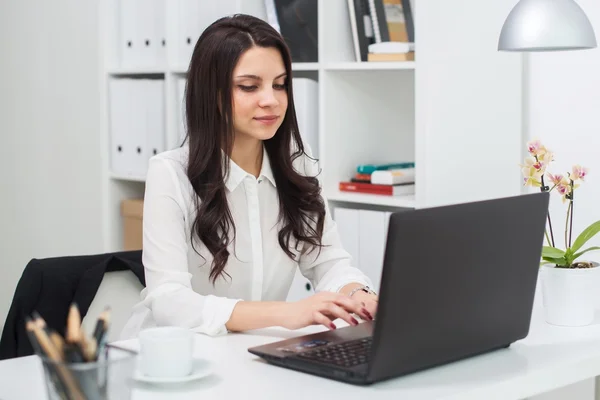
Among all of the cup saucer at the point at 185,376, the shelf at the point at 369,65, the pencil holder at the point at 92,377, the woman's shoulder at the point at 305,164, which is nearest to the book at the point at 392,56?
the shelf at the point at 369,65

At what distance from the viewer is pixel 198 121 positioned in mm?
2205

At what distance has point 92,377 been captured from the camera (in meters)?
Answer: 1.21

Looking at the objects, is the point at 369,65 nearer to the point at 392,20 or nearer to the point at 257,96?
the point at 392,20

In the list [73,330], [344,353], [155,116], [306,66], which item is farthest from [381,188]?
[73,330]

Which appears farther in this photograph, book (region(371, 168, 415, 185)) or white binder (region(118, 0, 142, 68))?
white binder (region(118, 0, 142, 68))

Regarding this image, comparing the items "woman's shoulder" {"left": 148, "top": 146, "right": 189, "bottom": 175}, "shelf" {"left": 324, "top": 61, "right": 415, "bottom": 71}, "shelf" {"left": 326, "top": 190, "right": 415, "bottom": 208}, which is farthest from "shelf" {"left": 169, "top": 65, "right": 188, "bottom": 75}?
"woman's shoulder" {"left": 148, "top": 146, "right": 189, "bottom": 175}

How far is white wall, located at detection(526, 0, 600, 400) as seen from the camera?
2715 millimetres

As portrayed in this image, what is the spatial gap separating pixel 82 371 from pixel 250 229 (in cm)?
106

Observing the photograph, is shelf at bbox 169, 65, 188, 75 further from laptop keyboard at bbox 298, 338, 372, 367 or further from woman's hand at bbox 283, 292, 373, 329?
laptop keyboard at bbox 298, 338, 372, 367

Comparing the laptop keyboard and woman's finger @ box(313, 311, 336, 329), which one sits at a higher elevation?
woman's finger @ box(313, 311, 336, 329)

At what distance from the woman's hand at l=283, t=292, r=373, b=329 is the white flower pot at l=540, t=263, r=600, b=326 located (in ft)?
1.25

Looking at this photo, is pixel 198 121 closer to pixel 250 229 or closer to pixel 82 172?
pixel 250 229

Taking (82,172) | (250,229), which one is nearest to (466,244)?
(250,229)

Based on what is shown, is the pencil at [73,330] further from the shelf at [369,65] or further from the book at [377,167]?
the book at [377,167]
